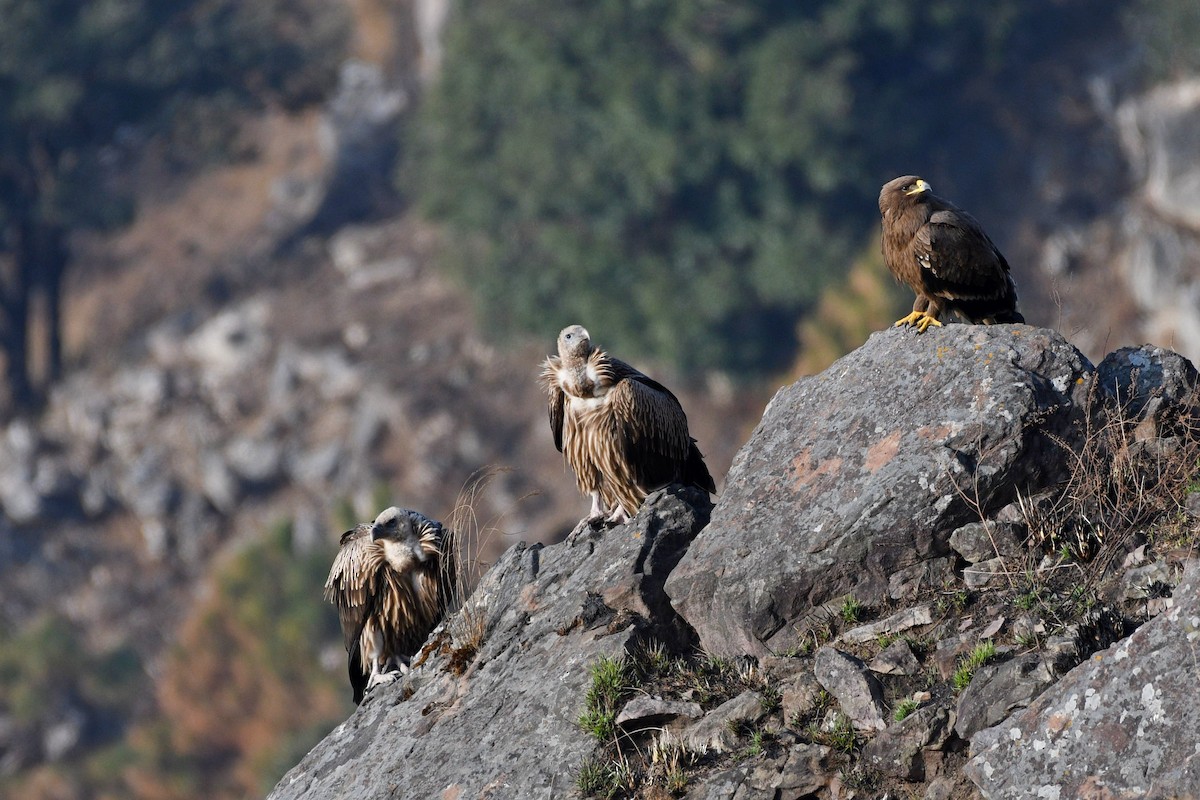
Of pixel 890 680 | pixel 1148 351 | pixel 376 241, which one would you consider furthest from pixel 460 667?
pixel 376 241

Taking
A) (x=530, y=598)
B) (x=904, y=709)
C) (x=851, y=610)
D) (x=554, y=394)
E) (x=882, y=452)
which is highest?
(x=554, y=394)

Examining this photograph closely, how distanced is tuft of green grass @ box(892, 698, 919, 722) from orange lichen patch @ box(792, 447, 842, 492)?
167cm

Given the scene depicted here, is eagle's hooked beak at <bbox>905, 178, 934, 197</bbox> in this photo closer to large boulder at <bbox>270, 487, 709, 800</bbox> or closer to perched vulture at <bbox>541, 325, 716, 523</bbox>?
perched vulture at <bbox>541, 325, 716, 523</bbox>

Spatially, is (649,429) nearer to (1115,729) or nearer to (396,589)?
(396,589)

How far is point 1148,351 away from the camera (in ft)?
28.8

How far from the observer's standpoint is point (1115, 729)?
250 inches

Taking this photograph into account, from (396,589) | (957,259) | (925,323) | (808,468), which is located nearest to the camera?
(808,468)

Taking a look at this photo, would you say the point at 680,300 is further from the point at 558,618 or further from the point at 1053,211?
the point at 558,618

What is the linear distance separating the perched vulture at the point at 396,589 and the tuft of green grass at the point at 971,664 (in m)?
4.12

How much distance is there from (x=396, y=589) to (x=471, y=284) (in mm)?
32605

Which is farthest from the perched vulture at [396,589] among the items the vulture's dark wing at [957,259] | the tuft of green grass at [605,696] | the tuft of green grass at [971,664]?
the tuft of green grass at [971,664]

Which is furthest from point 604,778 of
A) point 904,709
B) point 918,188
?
point 918,188

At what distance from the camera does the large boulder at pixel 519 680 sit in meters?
8.08

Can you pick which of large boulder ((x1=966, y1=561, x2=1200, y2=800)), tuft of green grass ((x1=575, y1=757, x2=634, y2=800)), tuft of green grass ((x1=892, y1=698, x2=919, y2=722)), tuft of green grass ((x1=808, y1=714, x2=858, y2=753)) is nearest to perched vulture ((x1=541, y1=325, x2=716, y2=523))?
tuft of green grass ((x1=575, y1=757, x2=634, y2=800))
